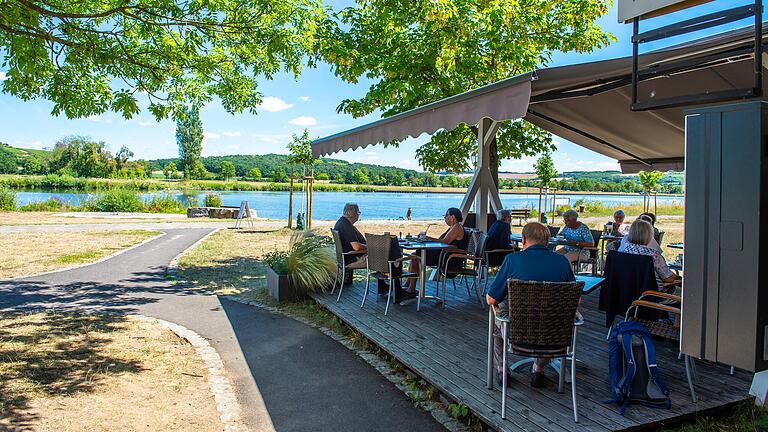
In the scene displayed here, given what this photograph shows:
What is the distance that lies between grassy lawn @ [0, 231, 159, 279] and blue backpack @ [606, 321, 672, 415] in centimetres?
938

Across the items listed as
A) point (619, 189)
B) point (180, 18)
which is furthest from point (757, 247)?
point (619, 189)

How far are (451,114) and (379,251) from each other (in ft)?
6.20

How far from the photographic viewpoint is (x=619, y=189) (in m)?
41.3

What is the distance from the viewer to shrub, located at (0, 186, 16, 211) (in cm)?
2503

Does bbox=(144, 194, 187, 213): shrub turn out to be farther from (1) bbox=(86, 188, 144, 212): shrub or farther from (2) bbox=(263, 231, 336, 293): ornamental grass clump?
(2) bbox=(263, 231, 336, 293): ornamental grass clump

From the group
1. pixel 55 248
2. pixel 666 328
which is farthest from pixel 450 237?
→ pixel 55 248

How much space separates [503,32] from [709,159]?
864 cm

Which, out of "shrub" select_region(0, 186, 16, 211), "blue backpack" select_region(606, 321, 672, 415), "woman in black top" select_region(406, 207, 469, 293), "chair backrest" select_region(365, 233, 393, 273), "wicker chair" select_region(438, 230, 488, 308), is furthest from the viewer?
"shrub" select_region(0, 186, 16, 211)

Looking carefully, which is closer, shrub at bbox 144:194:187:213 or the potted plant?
Result: the potted plant

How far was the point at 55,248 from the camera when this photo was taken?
40.4ft

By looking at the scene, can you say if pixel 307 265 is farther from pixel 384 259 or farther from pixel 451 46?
pixel 451 46

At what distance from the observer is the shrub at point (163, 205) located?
96.4 ft

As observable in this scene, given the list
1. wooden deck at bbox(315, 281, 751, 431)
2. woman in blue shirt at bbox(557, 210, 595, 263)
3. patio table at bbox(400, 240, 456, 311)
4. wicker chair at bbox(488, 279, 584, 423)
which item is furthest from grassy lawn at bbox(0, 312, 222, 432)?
woman in blue shirt at bbox(557, 210, 595, 263)

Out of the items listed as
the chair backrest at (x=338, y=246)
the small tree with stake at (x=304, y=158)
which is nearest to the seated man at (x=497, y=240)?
the chair backrest at (x=338, y=246)
